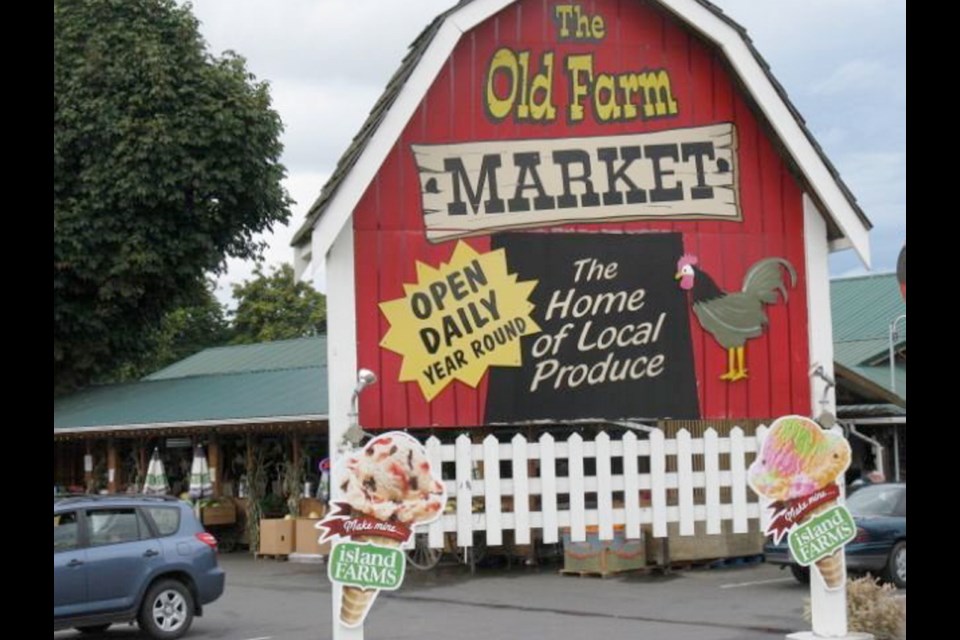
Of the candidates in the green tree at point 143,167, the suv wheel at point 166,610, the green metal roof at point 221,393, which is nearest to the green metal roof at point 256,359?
the green metal roof at point 221,393

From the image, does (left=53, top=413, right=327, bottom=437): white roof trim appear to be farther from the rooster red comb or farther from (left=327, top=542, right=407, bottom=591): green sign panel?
(left=327, top=542, right=407, bottom=591): green sign panel

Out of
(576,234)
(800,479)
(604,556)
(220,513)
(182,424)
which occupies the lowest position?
(604,556)

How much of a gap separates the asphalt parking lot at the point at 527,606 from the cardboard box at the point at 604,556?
200 mm

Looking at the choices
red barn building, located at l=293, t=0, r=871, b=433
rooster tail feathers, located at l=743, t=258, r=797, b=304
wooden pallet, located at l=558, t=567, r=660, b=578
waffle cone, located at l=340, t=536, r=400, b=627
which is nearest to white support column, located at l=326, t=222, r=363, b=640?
red barn building, located at l=293, t=0, r=871, b=433

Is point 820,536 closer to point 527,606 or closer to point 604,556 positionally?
point 527,606

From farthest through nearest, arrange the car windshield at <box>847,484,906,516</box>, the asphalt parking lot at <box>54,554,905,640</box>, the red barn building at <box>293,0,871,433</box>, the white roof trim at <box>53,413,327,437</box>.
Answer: the white roof trim at <box>53,413,327,437</box> < the car windshield at <box>847,484,906,516</box> < the asphalt parking lot at <box>54,554,905,640</box> < the red barn building at <box>293,0,871,433</box>

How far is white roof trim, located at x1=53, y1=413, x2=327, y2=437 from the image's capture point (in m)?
23.9

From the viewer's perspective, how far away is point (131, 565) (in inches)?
607

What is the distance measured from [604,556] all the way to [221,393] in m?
11.3

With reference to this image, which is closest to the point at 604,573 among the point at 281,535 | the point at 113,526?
the point at 281,535

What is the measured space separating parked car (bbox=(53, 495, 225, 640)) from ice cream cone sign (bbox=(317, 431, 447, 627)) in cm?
663

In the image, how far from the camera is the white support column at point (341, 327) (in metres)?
9.56

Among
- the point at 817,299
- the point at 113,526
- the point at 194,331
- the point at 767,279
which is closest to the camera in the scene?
the point at 767,279

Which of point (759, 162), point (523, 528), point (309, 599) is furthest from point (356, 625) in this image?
point (309, 599)
